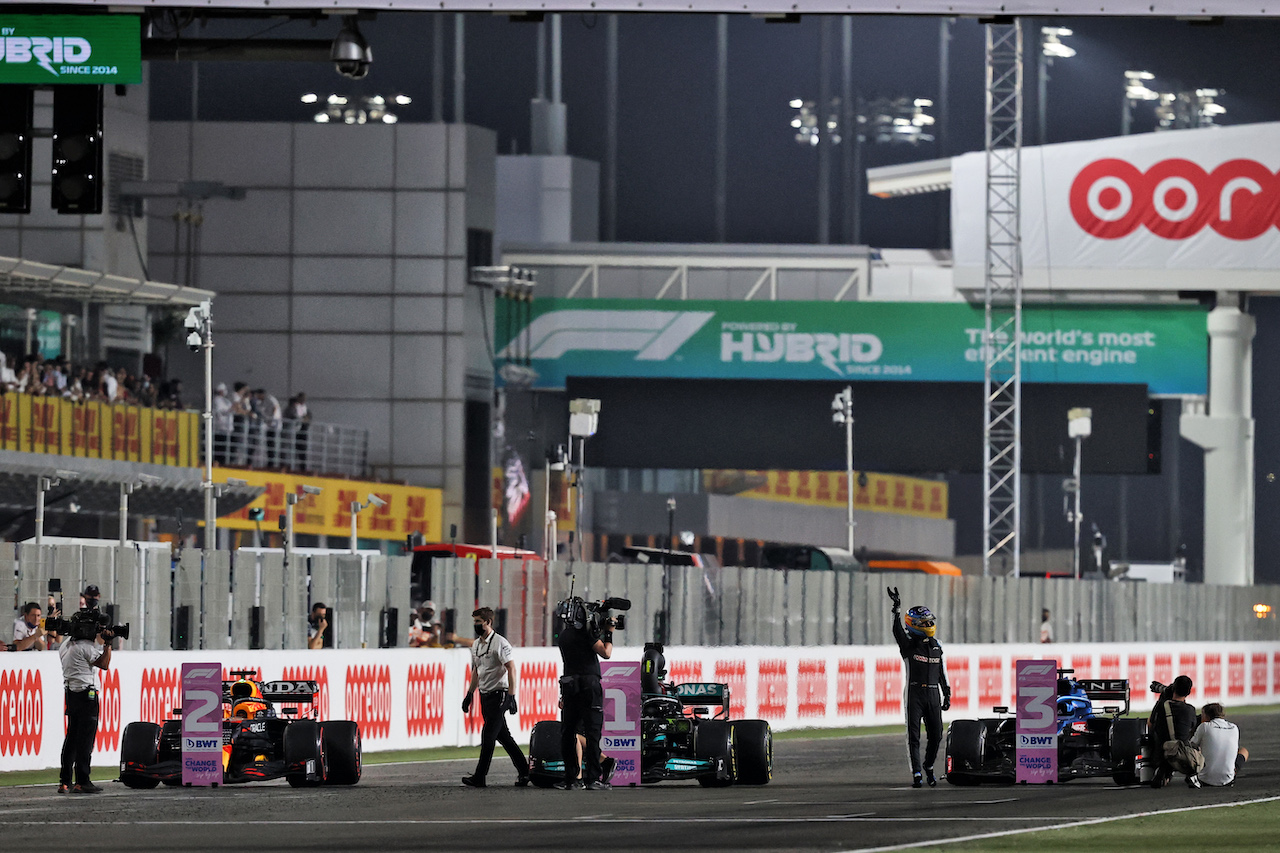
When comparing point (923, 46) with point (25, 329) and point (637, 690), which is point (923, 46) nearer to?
point (25, 329)

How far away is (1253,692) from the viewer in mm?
46719

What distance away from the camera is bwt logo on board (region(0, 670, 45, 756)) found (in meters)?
21.2

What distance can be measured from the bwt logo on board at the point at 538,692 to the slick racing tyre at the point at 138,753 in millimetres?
8095

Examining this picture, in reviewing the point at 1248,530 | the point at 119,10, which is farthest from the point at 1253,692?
the point at 119,10

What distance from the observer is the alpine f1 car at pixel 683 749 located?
20.2 m

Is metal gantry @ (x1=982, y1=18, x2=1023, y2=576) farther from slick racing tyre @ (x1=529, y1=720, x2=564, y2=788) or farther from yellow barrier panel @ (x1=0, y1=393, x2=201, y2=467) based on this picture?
slick racing tyre @ (x1=529, y1=720, x2=564, y2=788)

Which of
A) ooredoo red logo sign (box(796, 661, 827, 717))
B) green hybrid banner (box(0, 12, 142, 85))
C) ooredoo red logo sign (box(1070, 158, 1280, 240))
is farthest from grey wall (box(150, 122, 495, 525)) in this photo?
green hybrid banner (box(0, 12, 142, 85))

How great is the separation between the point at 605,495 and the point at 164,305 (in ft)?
66.2

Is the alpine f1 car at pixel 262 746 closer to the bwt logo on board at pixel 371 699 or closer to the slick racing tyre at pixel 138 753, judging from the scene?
the slick racing tyre at pixel 138 753

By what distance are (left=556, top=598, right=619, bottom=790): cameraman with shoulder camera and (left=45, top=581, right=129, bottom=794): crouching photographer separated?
11.3ft

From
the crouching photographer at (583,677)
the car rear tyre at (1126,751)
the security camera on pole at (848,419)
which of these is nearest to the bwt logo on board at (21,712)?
the crouching photographer at (583,677)

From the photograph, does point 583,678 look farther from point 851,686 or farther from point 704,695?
point 851,686

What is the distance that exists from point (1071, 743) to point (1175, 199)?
36600 mm

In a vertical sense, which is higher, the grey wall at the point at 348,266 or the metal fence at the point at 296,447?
the grey wall at the point at 348,266
